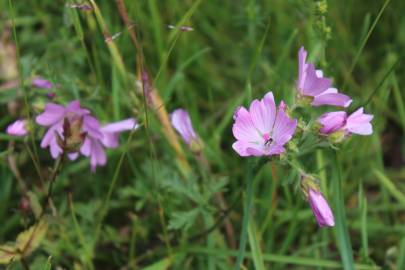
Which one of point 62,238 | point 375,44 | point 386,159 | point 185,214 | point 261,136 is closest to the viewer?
point 261,136

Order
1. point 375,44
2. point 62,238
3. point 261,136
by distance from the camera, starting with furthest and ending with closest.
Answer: point 375,44 → point 62,238 → point 261,136

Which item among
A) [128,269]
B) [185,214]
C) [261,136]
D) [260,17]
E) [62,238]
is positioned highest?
[260,17]

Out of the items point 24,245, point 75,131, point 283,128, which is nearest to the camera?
point 283,128

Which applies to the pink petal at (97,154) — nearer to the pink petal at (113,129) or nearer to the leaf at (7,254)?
the pink petal at (113,129)

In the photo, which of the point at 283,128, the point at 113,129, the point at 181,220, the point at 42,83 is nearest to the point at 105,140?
the point at 113,129

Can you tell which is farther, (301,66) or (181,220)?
(181,220)

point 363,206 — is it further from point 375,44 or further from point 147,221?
point 375,44

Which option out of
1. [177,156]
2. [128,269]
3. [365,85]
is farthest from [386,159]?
[128,269]

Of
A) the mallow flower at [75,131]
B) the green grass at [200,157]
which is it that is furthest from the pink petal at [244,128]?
the mallow flower at [75,131]

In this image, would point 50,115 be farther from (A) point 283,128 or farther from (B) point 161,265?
(A) point 283,128
